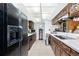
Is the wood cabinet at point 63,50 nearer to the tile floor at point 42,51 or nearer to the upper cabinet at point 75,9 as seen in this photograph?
the tile floor at point 42,51

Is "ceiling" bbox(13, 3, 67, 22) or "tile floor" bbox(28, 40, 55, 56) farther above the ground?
"ceiling" bbox(13, 3, 67, 22)

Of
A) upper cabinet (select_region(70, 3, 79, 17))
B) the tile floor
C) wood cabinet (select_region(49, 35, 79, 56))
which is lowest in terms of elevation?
the tile floor

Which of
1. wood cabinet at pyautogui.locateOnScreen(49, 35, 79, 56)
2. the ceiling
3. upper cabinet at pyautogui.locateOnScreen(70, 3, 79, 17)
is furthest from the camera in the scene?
the ceiling

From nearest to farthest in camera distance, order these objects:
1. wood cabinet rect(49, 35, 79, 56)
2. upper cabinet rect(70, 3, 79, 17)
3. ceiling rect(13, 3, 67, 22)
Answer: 1. wood cabinet rect(49, 35, 79, 56)
2. upper cabinet rect(70, 3, 79, 17)
3. ceiling rect(13, 3, 67, 22)

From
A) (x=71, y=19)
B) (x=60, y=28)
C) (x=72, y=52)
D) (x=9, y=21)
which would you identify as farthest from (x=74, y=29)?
(x=9, y=21)

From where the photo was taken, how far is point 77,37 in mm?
2438

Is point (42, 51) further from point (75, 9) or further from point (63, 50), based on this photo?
point (75, 9)

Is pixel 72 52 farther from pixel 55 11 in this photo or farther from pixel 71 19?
pixel 55 11

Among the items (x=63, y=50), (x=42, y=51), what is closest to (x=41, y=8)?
(x=42, y=51)

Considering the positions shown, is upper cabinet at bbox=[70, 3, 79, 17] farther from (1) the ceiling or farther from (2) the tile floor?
(2) the tile floor

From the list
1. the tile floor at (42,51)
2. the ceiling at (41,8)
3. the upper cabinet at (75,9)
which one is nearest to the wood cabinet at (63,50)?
the tile floor at (42,51)

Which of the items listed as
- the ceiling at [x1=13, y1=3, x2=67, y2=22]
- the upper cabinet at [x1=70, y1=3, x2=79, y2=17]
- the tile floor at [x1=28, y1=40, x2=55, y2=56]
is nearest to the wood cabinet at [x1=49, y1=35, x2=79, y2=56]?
the tile floor at [x1=28, y1=40, x2=55, y2=56]

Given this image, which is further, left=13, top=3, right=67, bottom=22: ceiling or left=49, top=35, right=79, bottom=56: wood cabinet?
left=13, top=3, right=67, bottom=22: ceiling

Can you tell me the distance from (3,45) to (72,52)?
2.46ft
